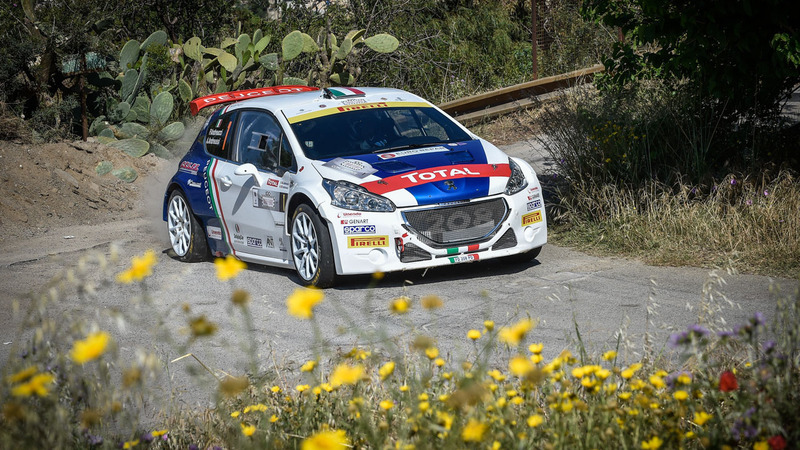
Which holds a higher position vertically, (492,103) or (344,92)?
(344,92)

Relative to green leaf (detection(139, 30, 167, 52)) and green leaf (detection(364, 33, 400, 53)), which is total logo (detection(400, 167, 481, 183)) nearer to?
green leaf (detection(364, 33, 400, 53))

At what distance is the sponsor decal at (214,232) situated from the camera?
891 centimetres

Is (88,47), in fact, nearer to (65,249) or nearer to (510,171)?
(65,249)

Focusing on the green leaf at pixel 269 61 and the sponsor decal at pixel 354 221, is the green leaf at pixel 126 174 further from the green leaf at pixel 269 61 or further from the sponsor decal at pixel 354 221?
the sponsor decal at pixel 354 221

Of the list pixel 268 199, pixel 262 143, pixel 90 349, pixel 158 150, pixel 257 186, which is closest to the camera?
pixel 90 349

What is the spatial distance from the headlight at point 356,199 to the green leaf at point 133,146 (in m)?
8.58

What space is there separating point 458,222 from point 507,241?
47cm

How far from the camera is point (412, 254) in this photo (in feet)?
23.7

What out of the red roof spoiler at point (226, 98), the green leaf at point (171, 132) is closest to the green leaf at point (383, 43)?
the green leaf at point (171, 132)

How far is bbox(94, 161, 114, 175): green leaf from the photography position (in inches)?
564

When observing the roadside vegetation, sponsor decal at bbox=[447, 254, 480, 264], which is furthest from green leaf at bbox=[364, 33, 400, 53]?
the roadside vegetation

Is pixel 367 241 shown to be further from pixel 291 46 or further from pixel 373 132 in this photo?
pixel 291 46

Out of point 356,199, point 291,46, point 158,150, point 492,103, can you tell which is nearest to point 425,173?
point 356,199

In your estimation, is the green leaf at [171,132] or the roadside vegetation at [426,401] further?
the green leaf at [171,132]
